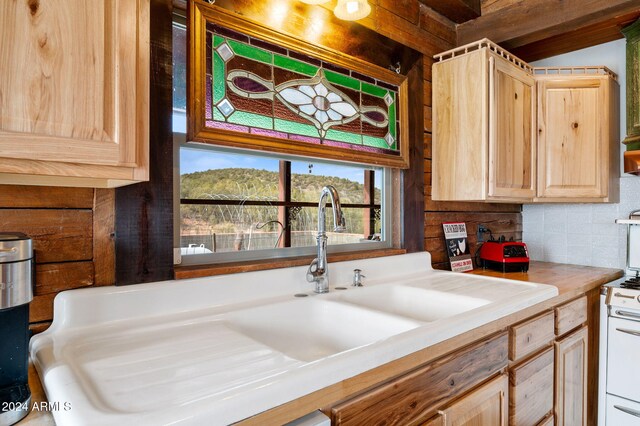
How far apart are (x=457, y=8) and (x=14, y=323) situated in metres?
2.46

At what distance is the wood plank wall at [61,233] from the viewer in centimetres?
101

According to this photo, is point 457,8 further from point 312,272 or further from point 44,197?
point 44,197

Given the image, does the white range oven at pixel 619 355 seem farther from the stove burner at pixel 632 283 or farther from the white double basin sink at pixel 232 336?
the white double basin sink at pixel 232 336

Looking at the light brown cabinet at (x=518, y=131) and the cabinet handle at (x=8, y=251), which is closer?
the cabinet handle at (x=8, y=251)

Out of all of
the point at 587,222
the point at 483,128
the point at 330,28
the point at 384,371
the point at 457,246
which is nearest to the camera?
the point at 384,371

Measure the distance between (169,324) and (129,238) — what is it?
286mm

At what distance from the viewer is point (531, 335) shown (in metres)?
1.51

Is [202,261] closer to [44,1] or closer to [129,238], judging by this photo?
[129,238]

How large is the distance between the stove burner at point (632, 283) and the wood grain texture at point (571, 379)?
1.18 ft

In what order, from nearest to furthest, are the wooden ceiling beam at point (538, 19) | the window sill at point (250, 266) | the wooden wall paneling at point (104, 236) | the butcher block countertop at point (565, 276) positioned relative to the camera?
1. the wooden wall paneling at point (104, 236)
2. the window sill at point (250, 266)
3. the butcher block countertop at point (565, 276)
4. the wooden ceiling beam at point (538, 19)

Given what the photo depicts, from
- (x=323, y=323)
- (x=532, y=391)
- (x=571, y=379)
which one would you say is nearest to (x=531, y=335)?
(x=532, y=391)

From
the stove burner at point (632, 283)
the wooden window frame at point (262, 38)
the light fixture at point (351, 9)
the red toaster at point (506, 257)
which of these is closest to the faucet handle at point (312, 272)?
the wooden window frame at point (262, 38)

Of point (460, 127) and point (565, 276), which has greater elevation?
point (460, 127)

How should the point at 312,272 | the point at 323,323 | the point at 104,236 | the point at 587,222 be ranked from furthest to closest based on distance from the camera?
the point at 587,222
the point at 312,272
the point at 323,323
the point at 104,236
